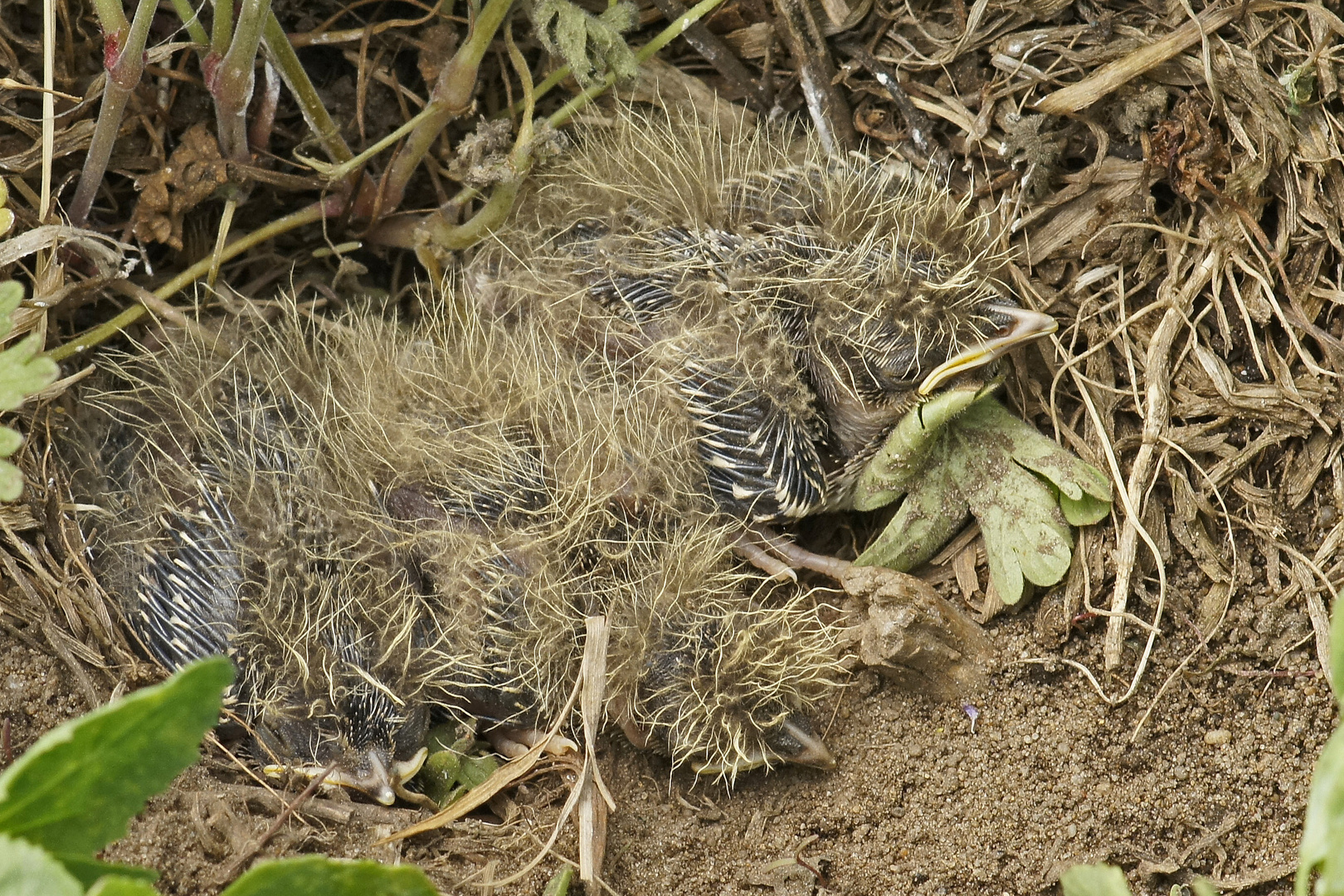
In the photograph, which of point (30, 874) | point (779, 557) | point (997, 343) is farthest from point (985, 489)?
point (30, 874)

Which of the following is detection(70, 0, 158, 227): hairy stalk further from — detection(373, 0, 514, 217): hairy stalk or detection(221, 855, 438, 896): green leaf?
detection(221, 855, 438, 896): green leaf

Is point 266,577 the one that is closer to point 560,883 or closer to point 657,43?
point 560,883

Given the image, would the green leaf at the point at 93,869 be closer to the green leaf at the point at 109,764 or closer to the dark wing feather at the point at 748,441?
the green leaf at the point at 109,764

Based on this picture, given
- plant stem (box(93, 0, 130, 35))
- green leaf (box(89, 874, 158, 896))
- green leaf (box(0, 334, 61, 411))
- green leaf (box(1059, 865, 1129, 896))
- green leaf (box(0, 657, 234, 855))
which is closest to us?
green leaf (box(89, 874, 158, 896))

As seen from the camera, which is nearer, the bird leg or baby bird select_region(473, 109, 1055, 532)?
baby bird select_region(473, 109, 1055, 532)

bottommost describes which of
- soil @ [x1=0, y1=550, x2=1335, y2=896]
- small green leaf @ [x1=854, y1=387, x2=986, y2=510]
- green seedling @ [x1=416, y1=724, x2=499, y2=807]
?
soil @ [x1=0, y1=550, x2=1335, y2=896]

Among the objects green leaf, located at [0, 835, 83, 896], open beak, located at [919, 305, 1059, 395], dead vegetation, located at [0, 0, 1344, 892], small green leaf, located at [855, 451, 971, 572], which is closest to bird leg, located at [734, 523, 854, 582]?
small green leaf, located at [855, 451, 971, 572]
